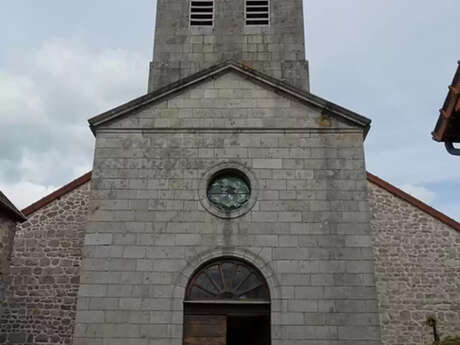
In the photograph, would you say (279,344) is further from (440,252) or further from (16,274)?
(16,274)

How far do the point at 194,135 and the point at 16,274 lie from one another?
21.5ft

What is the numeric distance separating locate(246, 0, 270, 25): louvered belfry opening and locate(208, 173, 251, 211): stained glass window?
5636 mm

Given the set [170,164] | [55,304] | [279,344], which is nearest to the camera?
[279,344]

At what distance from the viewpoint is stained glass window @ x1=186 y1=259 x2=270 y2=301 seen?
10.3 metres

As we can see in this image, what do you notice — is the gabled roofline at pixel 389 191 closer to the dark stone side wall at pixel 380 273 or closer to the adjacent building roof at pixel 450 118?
Result: the dark stone side wall at pixel 380 273

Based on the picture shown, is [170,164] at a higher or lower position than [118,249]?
higher

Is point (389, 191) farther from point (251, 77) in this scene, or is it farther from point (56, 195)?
point (56, 195)

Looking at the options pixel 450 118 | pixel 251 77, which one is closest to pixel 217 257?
pixel 251 77

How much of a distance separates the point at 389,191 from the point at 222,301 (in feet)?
23.3

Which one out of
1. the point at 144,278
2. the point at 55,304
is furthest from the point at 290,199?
the point at 55,304

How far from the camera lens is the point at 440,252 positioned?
14.6 m

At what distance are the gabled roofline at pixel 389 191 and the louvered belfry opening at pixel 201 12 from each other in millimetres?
5297

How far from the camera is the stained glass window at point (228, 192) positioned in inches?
426

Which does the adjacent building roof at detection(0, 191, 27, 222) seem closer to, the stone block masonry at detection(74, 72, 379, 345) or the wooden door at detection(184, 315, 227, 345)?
the stone block masonry at detection(74, 72, 379, 345)
